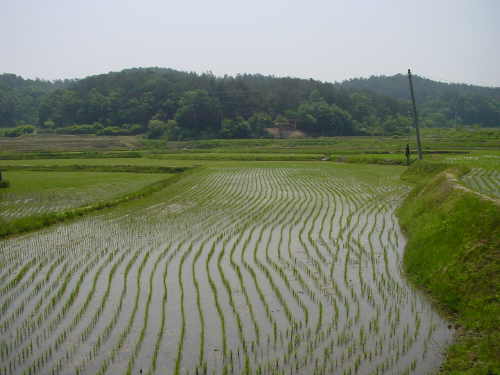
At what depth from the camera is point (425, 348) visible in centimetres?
463

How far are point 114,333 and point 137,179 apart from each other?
1747cm

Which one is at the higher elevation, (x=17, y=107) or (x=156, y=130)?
(x=17, y=107)

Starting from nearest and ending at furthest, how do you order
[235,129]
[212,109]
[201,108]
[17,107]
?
[235,129]
[201,108]
[212,109]
[17,107]

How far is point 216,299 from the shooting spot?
6.07 metres

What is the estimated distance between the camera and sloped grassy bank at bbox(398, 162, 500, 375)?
14.1 ft

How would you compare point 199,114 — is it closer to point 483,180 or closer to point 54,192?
point 54,192

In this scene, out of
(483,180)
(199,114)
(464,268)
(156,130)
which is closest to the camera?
(464,268)

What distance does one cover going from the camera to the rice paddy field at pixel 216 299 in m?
4.47

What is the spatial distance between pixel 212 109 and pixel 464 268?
6161 centimetres

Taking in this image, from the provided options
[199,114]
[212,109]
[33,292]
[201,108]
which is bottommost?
[33,292]

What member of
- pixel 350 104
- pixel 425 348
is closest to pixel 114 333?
pixel 425 348

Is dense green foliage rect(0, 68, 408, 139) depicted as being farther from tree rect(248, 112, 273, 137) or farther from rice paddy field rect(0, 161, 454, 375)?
rice paddy field rect(0, 161, 454, 375)

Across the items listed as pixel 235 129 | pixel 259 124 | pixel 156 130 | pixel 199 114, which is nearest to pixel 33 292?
pixel 156 130

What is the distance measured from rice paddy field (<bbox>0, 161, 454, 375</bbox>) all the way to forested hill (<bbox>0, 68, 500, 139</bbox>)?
169 ft
